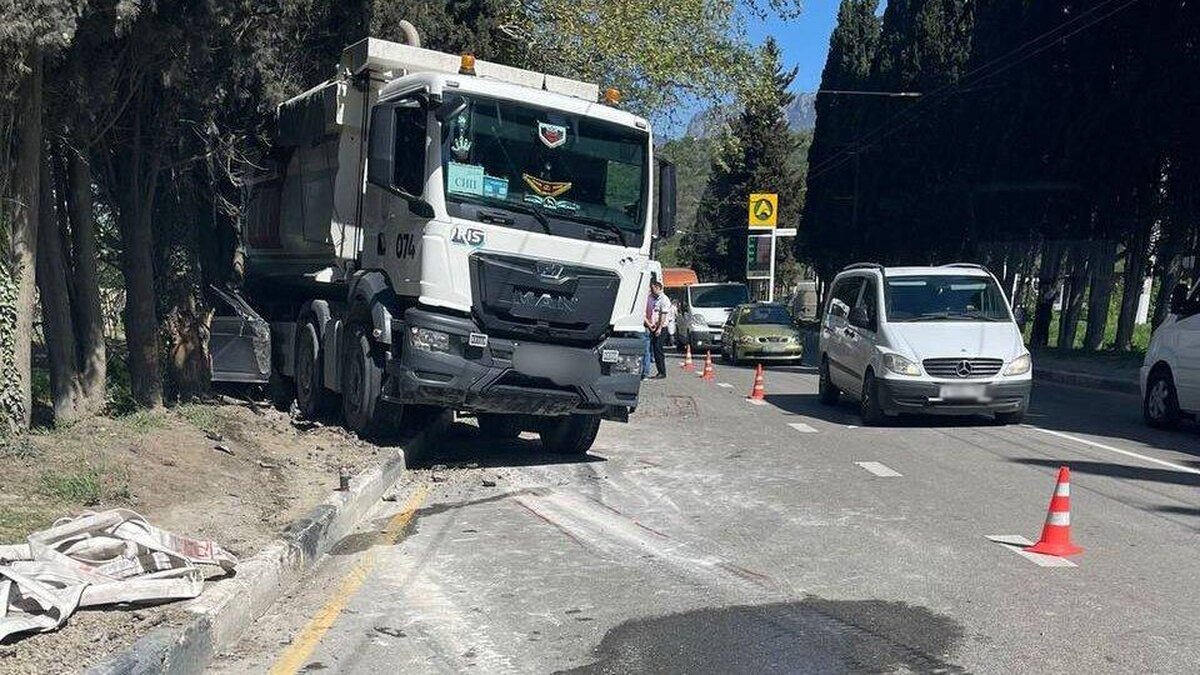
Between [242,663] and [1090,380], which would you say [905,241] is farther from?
[242,663]

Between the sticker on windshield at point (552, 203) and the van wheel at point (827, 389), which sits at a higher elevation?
the sticker on windshield at point (552, 203)

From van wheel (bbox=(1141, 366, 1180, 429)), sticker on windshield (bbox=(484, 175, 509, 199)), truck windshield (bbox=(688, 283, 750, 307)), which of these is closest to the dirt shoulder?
sticker on windshield (bbox=(484, 175, 509, 199))

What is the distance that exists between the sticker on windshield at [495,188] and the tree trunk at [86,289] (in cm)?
377

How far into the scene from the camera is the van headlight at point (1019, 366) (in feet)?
45.2

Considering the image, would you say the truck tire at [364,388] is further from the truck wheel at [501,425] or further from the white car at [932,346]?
the white car at [932,346]

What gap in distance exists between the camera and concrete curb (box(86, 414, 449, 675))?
488cm

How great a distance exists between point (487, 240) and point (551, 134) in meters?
1.23

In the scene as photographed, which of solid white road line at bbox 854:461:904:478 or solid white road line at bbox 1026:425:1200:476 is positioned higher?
solid white road line at bbox 1026:425:1200:476

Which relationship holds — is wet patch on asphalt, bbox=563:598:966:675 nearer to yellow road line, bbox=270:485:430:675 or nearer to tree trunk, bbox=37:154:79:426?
yellow road line, bbox=270:485:430:675

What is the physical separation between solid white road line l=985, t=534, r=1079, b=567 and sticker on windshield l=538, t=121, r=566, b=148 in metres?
5.20

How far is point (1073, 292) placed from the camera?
98.6ft

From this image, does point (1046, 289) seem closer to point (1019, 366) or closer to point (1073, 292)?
point (1073, 292)

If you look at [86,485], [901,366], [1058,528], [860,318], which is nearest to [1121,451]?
[901,366]

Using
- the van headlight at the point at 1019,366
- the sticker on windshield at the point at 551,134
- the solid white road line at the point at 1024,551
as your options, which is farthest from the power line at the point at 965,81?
the solid white road line at the point at 1024,551
